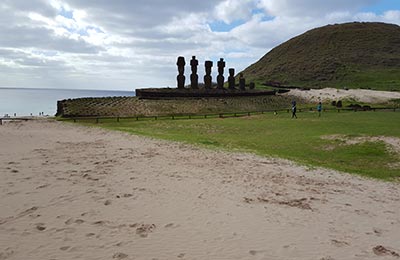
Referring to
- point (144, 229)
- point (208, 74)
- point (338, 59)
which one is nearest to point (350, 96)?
point (208, 74)

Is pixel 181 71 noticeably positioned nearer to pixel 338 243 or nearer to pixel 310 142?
pixel 310 142

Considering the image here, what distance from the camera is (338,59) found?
127 m

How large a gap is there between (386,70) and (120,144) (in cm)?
11361

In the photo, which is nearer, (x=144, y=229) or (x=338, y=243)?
(x=338, y=243)

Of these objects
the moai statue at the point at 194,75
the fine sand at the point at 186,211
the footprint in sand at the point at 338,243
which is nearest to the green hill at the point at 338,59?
the moai statue at the point at 194,75

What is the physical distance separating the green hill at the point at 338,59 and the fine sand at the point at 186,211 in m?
87.4

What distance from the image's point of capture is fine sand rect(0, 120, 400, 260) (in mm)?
6492

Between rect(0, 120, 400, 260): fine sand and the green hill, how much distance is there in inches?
3442

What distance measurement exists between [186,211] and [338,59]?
131055mm

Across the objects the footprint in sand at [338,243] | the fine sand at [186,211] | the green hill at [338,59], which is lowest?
the footprint in sand at [338,243]

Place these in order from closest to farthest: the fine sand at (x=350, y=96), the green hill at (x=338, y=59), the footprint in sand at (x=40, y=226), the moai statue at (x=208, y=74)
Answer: the footprint in sand at (x=40, y=226)
the moai statue at (x=208, y=74)
the fine sand at (x=350, y=96)
the green hill at (x=338, y=59)

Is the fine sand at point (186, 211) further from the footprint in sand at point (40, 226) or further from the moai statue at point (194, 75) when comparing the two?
the moai statue at point (194, 75)

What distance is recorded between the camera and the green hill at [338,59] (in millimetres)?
106312

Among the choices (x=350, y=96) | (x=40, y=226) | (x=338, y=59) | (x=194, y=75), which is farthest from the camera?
(x=338, y=59)
